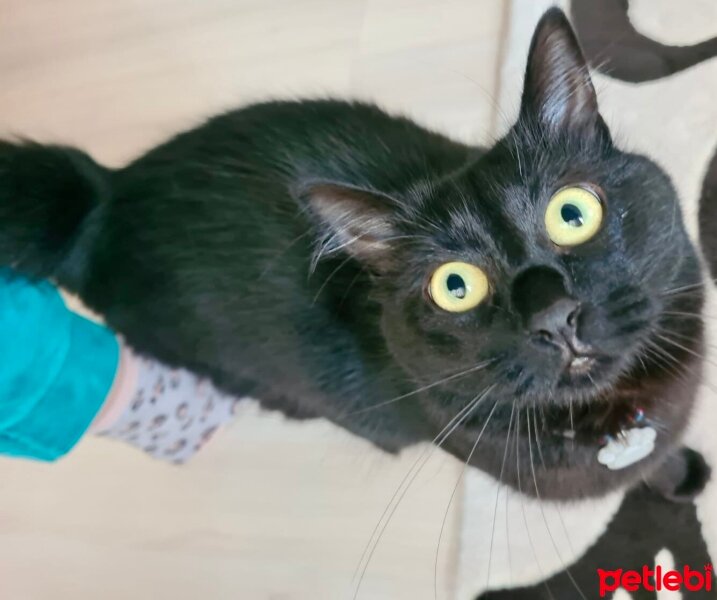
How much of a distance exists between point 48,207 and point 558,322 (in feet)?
2.38

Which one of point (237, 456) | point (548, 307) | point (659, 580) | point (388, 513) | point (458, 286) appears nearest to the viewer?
point (548, 307)

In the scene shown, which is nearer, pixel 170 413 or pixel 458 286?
pixel 458 286

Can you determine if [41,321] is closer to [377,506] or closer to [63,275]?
[63,275]

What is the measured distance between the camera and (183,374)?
1.20 m

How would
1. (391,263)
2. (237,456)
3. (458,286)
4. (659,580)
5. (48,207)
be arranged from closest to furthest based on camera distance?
→ 1. (458,286)
2. (391,263)
3. (48,207)
4. (659,580)
5. (237,456)

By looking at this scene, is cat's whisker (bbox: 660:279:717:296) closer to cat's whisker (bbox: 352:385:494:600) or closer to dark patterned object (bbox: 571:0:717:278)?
dark patterned object (bbox: 571:0:717:278)

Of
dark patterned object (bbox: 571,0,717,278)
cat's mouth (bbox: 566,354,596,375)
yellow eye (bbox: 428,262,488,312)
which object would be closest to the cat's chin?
cat's mouth (bbox: 566,354,596,375)

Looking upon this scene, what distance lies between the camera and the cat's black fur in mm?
740

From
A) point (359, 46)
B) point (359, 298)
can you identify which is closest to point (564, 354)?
point (359, 298)

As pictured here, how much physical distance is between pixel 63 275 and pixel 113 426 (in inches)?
11.2

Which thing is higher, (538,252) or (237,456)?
(538,252)

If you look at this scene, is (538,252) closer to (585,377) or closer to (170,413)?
(585,377)

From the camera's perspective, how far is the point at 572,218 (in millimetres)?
731

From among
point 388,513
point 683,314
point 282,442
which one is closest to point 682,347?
point 683,314
